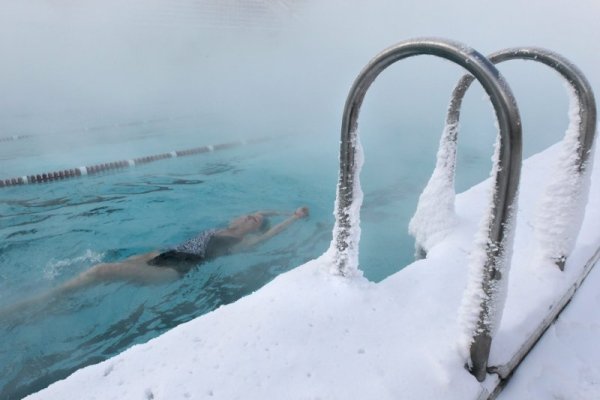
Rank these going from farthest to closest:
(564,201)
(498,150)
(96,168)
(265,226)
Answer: (96,168)
(265,226)
(564,201)
(498,150)

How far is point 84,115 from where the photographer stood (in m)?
13.0

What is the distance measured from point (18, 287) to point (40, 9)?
20992 mm

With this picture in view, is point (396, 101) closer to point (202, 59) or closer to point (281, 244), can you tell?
point (202, 59)

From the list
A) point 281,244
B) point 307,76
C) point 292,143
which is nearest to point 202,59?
point 307,76

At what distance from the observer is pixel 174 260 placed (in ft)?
12.6

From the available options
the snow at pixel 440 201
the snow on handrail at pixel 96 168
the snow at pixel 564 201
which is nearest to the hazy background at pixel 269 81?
the snow on handrail at pixel 96 168

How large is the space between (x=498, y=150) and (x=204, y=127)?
40.9 feet

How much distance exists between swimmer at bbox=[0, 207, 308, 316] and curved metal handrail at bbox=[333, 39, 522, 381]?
2.98 m

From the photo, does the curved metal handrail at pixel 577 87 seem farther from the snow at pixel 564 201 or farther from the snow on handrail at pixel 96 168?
the snow on handrail at pixel 96 168

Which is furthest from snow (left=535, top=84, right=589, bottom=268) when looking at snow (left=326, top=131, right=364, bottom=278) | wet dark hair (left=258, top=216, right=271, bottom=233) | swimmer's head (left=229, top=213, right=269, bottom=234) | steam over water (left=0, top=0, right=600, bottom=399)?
wet dark hair (left=258, top=216, right=271, bottom=233)

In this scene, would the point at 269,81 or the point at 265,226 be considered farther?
the point at 269,81

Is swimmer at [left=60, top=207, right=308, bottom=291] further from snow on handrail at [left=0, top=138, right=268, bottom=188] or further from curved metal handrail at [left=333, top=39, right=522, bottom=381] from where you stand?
snow on handrail at [left=0, top=138, right=268, bottom=188]

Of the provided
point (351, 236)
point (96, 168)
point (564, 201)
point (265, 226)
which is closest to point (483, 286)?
point (351, 236)

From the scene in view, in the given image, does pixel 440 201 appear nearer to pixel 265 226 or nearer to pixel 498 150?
pixel 498 150
